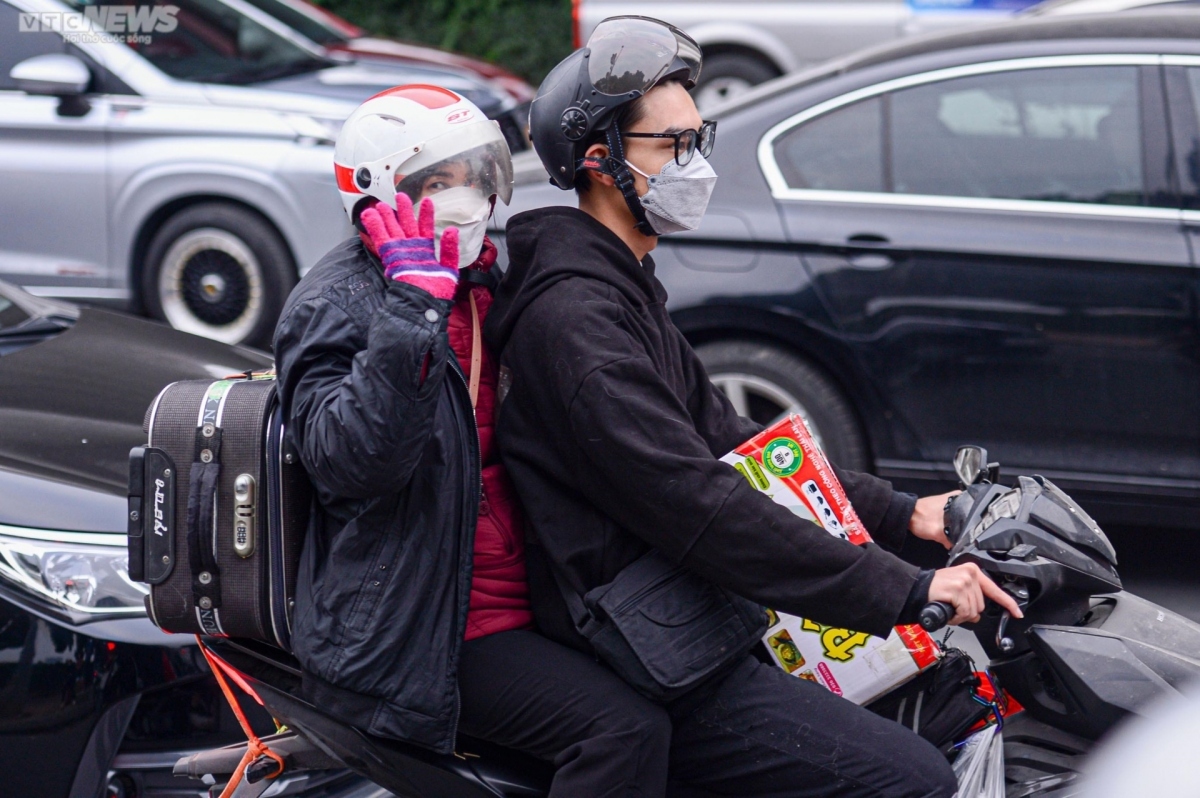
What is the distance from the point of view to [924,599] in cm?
196

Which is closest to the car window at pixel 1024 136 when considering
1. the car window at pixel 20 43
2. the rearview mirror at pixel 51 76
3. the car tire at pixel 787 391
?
the car tire at pixel 787 391

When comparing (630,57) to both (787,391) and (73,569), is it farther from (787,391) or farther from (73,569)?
(787,391)

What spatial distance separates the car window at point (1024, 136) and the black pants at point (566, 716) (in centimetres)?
307

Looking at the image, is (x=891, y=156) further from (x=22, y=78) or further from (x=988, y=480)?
(x=22, y=78)

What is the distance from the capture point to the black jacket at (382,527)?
6.07 ft

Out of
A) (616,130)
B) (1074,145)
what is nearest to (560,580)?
(616,130)

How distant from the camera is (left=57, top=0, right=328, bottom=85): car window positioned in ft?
23.4

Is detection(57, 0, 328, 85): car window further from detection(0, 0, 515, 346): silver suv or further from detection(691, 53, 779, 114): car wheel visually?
detection(691, 53, 779, 114): car wheel

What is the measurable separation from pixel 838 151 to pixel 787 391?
2.87 ft

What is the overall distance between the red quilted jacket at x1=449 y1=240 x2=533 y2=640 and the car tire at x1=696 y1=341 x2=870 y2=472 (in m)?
2.56

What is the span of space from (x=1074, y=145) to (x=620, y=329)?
10.2ft

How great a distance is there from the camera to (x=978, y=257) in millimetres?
4504

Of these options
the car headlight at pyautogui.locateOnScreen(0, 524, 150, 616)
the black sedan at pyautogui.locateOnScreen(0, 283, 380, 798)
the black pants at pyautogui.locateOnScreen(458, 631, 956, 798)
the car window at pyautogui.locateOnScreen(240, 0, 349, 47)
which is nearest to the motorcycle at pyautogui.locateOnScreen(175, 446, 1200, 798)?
the black pants at pyautogui.locateOnScreen(458, 631, 956, 798)

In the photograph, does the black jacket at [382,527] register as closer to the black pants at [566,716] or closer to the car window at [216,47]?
the black pants at [566,716]
